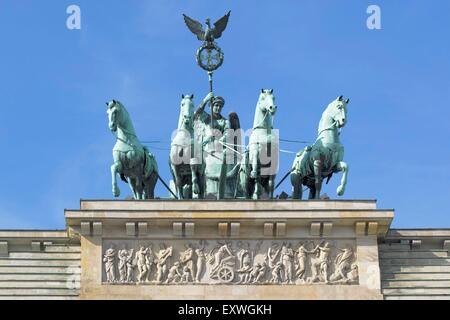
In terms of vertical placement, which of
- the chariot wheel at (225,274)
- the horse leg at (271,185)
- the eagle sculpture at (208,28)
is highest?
the eagle sculpture at (208,28)

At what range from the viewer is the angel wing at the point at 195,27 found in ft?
171

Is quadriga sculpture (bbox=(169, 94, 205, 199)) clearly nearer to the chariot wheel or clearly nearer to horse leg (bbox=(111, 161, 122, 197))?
horse leg (bbox=(111, 161, 122, 197))

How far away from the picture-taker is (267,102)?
48.4 m

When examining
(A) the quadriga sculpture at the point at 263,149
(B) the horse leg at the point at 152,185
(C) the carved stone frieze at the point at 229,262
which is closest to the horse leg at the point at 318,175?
(A) the quadriga sculpture at the point at 263,149

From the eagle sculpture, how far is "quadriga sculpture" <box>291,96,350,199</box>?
421 centimetres

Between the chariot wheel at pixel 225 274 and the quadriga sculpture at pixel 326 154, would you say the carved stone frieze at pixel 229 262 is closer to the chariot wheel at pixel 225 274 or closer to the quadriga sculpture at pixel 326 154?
the chariot wheel at pixel 225 274

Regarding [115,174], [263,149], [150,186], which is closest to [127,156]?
[115,174]

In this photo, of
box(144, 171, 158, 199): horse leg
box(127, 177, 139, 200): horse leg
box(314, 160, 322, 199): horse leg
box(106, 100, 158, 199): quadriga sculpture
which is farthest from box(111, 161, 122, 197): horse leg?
box(314, 160, 322, 199): horse leg

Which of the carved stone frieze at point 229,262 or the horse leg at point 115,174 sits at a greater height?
the horse leg at point 115,174

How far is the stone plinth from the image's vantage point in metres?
47.0

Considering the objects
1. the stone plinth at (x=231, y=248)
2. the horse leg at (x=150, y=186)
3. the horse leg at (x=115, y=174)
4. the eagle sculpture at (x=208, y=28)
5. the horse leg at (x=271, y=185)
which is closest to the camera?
the stone plinth at (x=231, y=248)

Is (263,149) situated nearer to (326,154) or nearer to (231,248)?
(326,154)

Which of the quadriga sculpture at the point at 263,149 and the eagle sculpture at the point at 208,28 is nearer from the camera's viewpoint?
the quadriga sculpture at the point at 263,149

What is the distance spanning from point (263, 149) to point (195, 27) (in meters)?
4.91
